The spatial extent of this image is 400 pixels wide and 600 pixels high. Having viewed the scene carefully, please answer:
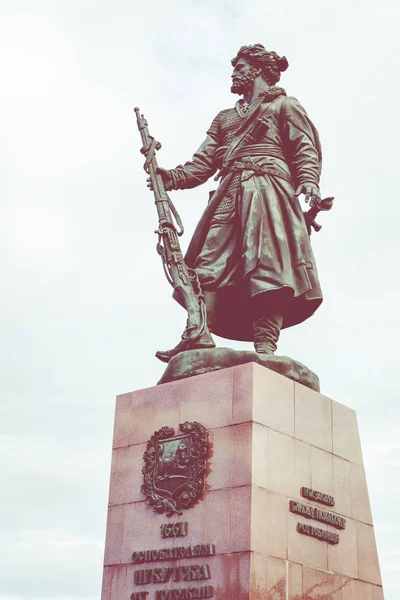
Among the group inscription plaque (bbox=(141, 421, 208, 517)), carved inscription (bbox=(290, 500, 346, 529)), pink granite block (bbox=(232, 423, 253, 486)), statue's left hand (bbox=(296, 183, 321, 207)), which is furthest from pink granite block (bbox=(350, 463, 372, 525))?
statue's left hand (bbox=(296, 183, 321, 207))

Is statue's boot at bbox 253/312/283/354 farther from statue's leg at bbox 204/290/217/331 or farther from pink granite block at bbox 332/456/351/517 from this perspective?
pink granite block at bbox 332/456/351/517

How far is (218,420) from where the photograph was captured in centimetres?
952

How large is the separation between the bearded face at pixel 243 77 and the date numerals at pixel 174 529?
6.08m

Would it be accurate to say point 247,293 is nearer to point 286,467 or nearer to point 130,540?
point 286,467

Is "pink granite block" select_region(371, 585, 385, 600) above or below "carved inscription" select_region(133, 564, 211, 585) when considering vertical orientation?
above

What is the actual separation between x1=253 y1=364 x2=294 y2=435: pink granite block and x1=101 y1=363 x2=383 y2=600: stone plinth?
1cm

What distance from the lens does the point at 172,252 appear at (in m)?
11.4

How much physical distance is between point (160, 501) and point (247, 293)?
2.88m

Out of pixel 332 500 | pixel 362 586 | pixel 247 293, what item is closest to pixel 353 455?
pixel 332 500

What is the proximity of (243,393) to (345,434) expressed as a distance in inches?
70.4

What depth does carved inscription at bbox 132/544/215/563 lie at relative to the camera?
29.1 feet

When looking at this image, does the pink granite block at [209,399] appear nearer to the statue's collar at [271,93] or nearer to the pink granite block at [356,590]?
the pink granite block at [356,590]

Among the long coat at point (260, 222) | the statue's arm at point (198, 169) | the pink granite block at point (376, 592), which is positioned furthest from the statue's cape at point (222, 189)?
the pink granite block at point (376, 592)

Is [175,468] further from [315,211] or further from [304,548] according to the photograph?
[315,211]
